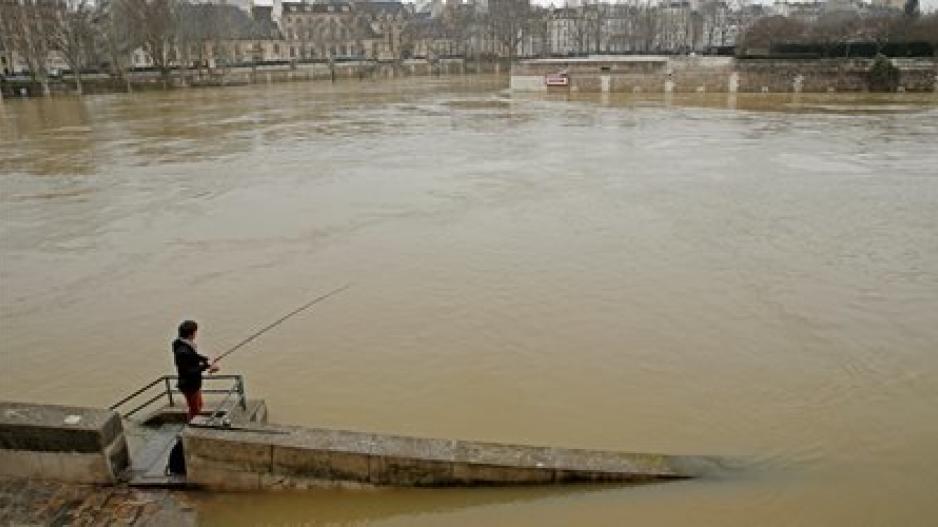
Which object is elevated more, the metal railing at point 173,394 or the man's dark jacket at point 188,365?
the man's dark jacket at point 188,365

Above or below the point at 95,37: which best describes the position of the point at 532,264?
below

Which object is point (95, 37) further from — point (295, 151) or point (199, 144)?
point (295, 151)

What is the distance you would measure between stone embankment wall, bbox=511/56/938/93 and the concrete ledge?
4897 cm

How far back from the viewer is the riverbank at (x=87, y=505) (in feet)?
20.7

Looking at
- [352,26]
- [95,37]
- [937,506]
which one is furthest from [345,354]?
[352,26]

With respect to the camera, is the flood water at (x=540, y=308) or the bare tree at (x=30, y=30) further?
the bare tree at (x=30, y=30)

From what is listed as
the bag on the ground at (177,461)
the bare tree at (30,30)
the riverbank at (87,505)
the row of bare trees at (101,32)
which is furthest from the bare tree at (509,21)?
the riverbank at (87,505)

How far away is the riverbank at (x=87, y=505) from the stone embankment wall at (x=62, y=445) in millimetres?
100

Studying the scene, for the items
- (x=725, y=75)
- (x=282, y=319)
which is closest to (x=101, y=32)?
(x=725, y=75)

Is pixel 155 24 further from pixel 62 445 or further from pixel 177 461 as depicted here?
pixel 177 461

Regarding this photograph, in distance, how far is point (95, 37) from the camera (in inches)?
3051

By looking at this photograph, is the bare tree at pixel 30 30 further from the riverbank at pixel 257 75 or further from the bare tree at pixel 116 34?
the bare tree at pixel 116 34

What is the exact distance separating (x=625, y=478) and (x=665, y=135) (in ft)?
86.9

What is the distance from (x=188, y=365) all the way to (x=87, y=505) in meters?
1.46
